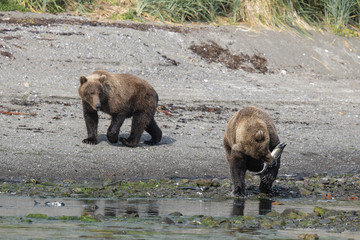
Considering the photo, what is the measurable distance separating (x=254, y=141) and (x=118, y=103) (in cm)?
344

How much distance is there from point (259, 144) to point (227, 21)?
12228 millimetres

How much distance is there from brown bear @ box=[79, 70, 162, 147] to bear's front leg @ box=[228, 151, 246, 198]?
2638 mm

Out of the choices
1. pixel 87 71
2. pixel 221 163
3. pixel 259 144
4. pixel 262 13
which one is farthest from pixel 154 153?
pixel 262 13

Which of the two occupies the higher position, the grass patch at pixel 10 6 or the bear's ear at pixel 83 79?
the bear's ear at pixel 83 79

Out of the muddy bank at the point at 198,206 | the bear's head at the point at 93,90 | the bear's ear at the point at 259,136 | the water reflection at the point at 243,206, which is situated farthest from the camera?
the bear's head at the point at 93,90

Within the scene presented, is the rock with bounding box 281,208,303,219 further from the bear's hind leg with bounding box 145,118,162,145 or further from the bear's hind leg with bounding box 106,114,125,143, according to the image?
the bear's hind leg with bounding box 145,118,162,145

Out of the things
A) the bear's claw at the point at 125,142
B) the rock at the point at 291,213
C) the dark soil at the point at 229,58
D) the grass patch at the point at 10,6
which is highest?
the rock at the point at 291,213

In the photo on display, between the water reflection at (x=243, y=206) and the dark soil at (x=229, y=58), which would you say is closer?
the water reflection at (x=243, y=206)

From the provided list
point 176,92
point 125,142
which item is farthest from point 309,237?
point 176,92

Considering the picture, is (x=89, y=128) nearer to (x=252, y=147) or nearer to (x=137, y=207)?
(x=137, y=207)

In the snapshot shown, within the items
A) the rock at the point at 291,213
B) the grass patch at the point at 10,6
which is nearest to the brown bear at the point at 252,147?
the rock at the point at 291,213

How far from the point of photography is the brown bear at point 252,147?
9.04m

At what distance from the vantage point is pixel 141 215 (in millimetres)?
8148

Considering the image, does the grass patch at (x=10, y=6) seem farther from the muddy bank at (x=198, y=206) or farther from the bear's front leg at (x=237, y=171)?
the bear's front leg at (x=237, y=171)
